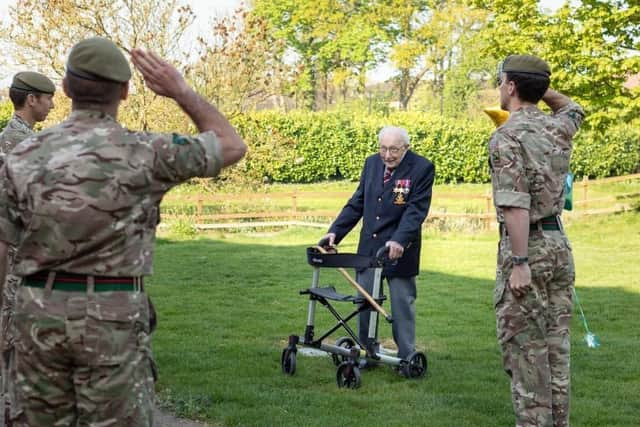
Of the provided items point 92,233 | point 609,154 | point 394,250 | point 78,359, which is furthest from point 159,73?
point 609,154

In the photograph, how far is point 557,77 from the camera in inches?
957

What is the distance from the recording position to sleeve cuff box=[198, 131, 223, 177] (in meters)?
3.39

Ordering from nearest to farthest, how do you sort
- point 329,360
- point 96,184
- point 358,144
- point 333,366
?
point 96,184, point 333,366, point 329,360, point 358,144

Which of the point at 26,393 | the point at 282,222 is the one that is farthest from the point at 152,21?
the point at 26,393

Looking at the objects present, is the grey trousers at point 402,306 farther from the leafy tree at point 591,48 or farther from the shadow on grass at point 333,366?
the leafy tree at point 591,48

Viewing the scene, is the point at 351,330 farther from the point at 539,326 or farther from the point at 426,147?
the point at 426,147

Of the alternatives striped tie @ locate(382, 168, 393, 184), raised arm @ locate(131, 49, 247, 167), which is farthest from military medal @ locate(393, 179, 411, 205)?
raised arm @ locate(131, 49, 247, 167)

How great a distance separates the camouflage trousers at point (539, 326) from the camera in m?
5.15

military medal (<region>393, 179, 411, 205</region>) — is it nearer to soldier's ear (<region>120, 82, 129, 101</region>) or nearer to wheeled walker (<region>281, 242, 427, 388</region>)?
wheeled walker (<region>281, 242, 427, 388</region>)

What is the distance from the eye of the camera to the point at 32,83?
6109mm

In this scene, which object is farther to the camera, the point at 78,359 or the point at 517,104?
the point at 517,104

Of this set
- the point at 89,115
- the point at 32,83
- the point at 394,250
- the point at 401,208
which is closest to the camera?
the point at 89,115

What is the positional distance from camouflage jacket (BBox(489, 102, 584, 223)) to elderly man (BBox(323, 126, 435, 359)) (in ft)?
8.67

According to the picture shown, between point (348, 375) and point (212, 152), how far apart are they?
14.8ft
